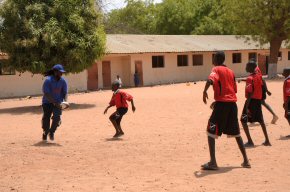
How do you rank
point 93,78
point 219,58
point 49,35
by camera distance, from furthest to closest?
point 93,78 < point 49,35 < point 219,58

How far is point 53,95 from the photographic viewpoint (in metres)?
9.20

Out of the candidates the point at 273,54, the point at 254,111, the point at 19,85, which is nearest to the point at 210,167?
the point at 254,111

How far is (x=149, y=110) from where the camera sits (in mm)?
16125

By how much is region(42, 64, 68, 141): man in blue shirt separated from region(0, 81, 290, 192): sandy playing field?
1.49 ft

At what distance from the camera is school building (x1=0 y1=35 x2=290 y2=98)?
2745 cm

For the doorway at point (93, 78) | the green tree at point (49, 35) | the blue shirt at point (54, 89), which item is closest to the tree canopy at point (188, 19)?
the doorway at point (93, 78)

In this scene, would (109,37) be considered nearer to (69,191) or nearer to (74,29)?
(74,29)

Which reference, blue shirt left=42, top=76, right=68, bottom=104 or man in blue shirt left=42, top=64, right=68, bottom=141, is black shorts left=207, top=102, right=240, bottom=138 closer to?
man in blue shirt left=42, top=64, right=68, bottom=141

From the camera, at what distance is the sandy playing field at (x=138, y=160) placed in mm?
5766

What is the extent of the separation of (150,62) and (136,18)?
32126mm

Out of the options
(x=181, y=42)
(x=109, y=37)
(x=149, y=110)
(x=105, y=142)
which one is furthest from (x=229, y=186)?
(x=181, y=42)

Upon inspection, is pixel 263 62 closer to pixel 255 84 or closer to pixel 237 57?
pixel 237 57

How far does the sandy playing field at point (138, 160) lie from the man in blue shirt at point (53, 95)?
45cm

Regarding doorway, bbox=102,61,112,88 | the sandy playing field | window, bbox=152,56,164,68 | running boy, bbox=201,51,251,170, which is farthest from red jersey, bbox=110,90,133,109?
window, bbox=152,56,164,68
